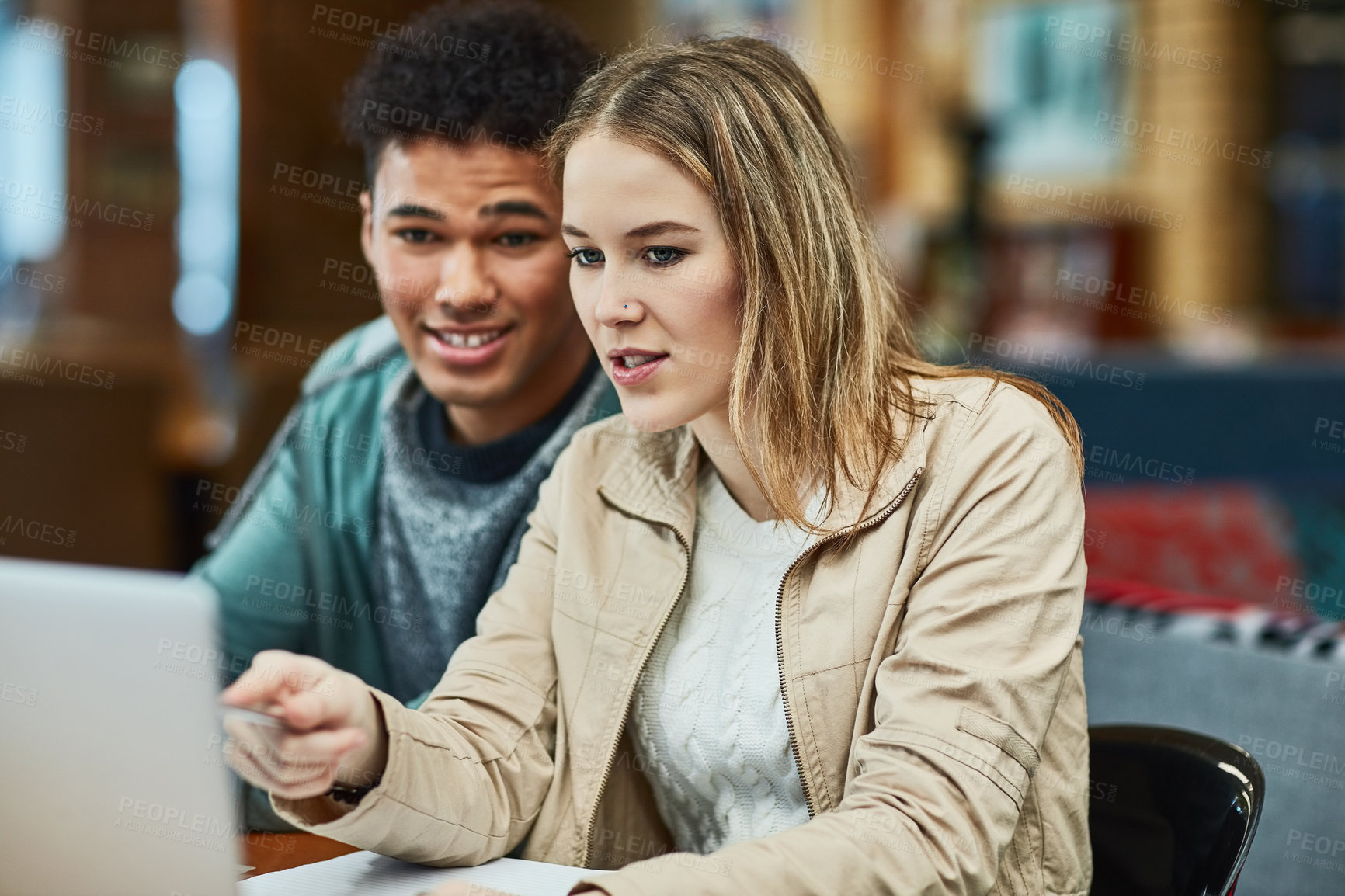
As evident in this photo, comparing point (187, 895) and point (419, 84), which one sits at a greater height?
point (419, 84)

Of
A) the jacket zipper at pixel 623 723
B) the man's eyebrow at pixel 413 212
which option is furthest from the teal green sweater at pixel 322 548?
the jacket zipper at pixel 623 723

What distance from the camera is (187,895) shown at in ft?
2.74

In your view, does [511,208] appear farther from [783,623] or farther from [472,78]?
[783,623]

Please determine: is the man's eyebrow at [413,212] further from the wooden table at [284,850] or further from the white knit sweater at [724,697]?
the wooden table at [284,850]

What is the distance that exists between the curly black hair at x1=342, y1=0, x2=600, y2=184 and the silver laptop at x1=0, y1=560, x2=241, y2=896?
2.99ft

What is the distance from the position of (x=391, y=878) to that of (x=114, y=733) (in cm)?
44

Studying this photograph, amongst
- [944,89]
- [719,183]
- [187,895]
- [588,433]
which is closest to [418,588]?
[588,433]

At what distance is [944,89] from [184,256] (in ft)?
14.6

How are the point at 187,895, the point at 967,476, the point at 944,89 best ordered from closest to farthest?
the point at 187,895, the point at 967,476, the point at 944,89

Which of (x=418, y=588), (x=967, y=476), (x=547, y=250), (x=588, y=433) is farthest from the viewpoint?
(x=418, y=588)

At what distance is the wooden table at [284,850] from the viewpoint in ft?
Answer: 3.99

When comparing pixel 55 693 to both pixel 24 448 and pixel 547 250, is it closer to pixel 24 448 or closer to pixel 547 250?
pixel 547 250

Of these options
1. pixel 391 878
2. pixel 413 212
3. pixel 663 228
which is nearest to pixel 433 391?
pixel 413 212

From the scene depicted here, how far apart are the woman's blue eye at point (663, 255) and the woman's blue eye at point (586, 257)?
0.23ft
